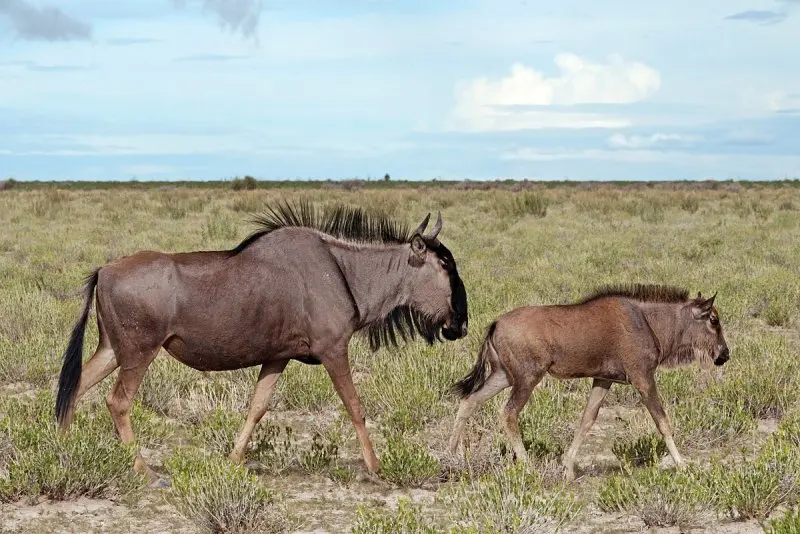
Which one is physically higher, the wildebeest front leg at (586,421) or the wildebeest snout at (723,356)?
the wildebeest snout at (723,356)

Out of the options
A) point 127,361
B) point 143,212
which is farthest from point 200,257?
point 143,212

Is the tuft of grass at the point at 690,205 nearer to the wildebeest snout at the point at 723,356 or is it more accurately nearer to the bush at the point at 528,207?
the bush at the point at 528,207

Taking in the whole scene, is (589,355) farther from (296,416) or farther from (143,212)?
(143,212)

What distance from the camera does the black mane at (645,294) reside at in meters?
7.04

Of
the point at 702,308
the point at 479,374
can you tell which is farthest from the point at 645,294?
the point at 479,374

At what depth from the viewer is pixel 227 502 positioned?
5.44m

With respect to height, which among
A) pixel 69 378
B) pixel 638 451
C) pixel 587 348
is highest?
pixel 587 348

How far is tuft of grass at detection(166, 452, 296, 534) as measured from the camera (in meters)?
5.44

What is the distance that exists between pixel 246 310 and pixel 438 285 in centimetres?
149

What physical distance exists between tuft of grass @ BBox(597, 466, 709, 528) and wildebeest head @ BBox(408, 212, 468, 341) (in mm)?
1805

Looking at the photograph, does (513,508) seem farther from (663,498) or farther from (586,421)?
(586,421)

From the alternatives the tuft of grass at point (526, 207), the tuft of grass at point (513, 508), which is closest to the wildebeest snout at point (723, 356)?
the tuft of grass at point (513, 508)

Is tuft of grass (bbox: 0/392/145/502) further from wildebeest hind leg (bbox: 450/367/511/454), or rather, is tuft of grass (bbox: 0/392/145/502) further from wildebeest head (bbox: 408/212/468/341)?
wildebeest head (bbox: 408/212/468/341)

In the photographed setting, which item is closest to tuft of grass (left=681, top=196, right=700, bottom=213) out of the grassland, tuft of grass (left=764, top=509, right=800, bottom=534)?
the grassland
